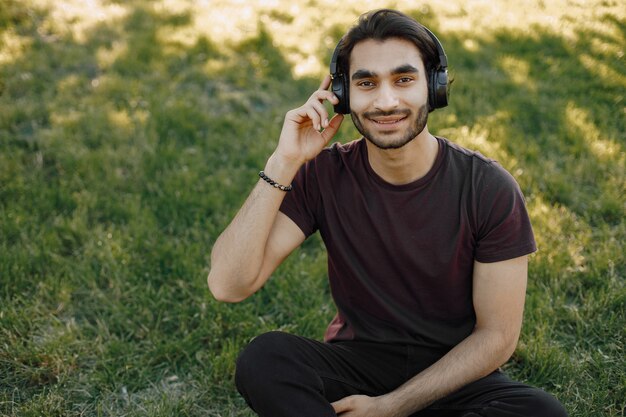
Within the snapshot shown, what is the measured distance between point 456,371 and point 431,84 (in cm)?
134

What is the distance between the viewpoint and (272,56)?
22.8ft

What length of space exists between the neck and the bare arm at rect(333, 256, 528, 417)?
52 centimetres

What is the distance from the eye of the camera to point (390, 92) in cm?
302

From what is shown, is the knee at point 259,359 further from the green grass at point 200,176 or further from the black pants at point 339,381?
the green grass at point 200,176

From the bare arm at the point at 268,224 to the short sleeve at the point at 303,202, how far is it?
0.12ft

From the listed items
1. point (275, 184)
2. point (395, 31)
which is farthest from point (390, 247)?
point (395, 31)

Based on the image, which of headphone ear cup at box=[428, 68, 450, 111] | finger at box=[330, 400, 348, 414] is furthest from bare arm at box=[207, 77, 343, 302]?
finger at box=[330, 400, 348, 414]

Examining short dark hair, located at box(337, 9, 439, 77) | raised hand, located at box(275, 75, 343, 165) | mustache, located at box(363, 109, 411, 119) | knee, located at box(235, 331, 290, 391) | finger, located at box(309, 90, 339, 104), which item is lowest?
knee, located at box(235, 331, 290, 391)

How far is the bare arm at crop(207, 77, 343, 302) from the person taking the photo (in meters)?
3.08

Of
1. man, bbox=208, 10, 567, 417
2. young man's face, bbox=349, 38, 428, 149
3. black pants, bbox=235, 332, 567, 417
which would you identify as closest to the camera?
black pants, bbox=235, 332, 567, 417

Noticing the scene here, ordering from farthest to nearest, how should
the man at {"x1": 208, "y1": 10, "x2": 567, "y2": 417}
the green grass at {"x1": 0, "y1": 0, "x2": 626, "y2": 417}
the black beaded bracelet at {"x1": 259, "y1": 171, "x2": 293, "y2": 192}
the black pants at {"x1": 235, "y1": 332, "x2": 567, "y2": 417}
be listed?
the green grass at {"x1": 0, "y1": 0, "x2": 626, "y2": 417}
the black beaded bracelet at {"x1": 259, "y1": 171, "x2": 293, "y2": 192}
the man at {"x1": 208, "y1": 10, "x2": 567, "y2": 417}
the black pants at {"x1": 235, "y1": 332, "x2": 567, "y2": 417}

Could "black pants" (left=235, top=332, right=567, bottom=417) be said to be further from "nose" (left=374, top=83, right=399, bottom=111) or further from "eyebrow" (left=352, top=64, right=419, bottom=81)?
"eyebrow" (left=352, top=64, right=419, bottom=81)

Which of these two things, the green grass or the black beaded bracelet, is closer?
the black beaded bracelet

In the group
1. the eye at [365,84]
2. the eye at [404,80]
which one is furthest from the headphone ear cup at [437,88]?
the eye at [365,84]
